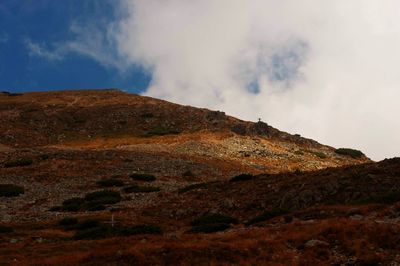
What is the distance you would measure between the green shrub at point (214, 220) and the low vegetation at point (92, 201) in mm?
9464

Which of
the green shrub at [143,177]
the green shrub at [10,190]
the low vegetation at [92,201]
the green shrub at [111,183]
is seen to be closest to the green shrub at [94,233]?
the low vegetation at [92,201]

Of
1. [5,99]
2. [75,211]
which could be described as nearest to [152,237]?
[75,211]

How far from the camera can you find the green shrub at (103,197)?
39.9m

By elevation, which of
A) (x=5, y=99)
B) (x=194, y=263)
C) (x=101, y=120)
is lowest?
(x=194, y=263)

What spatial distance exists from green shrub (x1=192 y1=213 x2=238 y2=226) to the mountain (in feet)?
0.30

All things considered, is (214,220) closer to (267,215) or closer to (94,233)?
(267,215)

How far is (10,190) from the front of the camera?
43.3m

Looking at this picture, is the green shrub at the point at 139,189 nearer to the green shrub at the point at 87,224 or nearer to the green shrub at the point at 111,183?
the green shrub at the point at 111,183

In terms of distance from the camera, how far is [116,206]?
38.4 m

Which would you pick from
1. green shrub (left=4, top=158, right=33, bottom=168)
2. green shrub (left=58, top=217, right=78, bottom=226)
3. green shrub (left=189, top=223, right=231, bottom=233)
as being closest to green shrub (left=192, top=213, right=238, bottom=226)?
green shrub (left=189, top=223, right=231, bottom=233)

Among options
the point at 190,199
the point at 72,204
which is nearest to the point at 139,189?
the point at 72,204

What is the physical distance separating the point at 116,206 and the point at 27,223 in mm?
7492

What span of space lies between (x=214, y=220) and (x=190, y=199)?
261 inches

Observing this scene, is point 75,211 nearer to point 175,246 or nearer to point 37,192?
point 37,192
